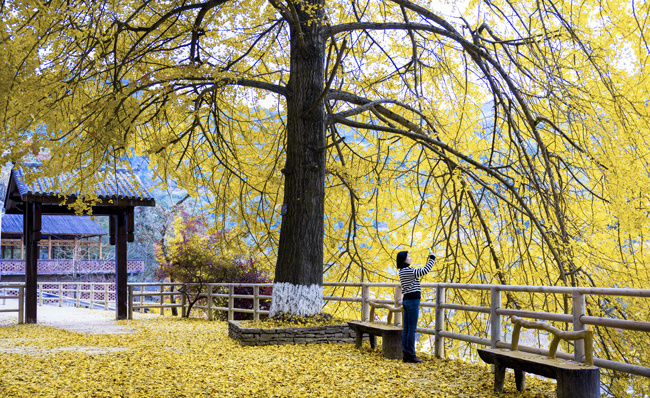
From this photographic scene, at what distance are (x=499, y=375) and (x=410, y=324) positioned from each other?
6.39ft

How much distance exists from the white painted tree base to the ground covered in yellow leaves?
0.90 metres

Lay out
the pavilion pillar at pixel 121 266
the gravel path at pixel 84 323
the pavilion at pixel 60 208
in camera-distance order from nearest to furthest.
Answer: the gravel path at pixel 84 323, the pavilion at pixel 60 208, the pavilion pillar at pixel 121 266

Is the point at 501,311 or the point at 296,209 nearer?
the point at 501,311

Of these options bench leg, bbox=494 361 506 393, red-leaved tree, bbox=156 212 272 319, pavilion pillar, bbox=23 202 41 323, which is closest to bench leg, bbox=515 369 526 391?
bench leg, bbox=494 361 506 393

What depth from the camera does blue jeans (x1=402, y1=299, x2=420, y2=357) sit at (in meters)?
7.01

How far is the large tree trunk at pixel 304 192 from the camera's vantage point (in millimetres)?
9344

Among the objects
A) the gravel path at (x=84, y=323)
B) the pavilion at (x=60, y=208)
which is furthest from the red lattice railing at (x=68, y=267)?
the gravel path at (x=84, y=323)

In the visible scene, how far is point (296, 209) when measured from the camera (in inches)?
374

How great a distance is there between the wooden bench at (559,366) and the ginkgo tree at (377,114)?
1.56 m

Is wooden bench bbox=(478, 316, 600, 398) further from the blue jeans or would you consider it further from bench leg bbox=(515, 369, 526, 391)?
the blue jeans

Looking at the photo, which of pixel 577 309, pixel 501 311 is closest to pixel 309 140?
pixel 501 311

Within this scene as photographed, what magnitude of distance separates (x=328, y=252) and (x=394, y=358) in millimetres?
5983

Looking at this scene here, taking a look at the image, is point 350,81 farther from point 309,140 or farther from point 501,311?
point 501,311

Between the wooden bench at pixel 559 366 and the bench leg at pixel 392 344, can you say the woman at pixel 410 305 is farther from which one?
the wooden bench at pixel 559 366
